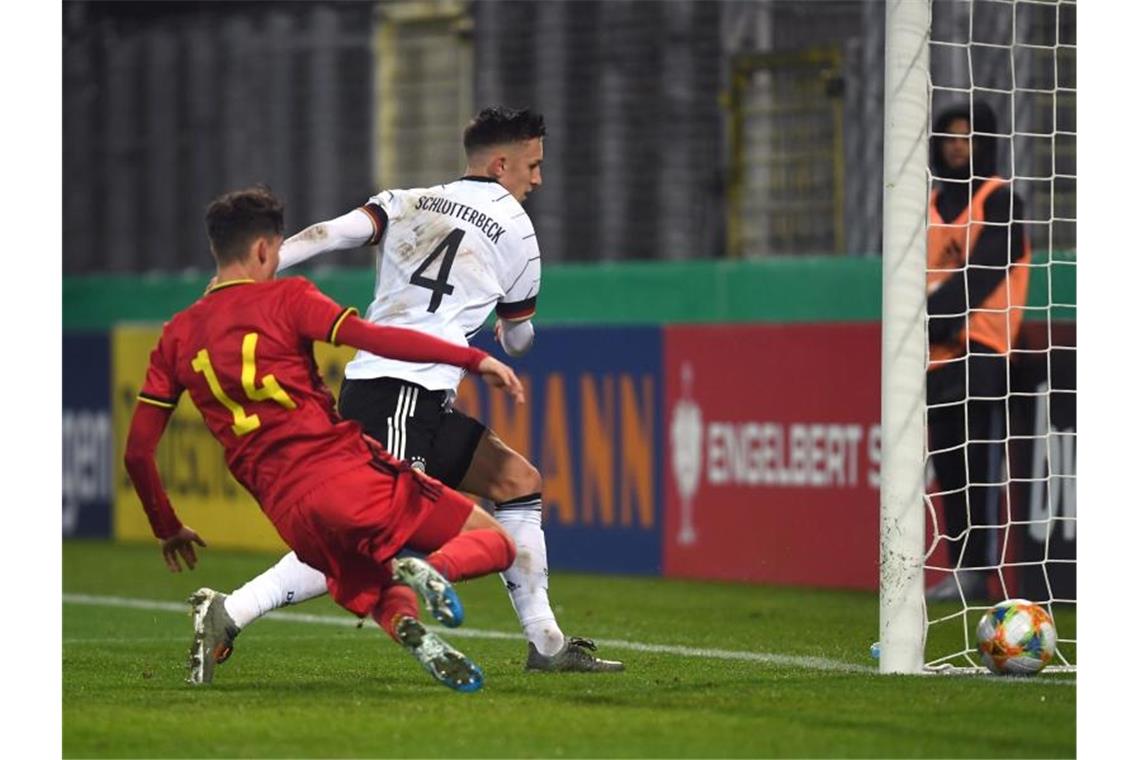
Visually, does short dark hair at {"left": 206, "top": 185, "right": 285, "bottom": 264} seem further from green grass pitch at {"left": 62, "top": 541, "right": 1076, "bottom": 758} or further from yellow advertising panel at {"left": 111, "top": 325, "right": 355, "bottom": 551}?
yellow advertising panel at {"left": 111, "top": 325, "right": 355, "bottom": 551}

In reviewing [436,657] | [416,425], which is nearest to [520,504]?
[416,425]

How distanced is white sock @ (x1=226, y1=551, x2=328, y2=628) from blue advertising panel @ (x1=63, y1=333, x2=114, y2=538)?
27.6ft

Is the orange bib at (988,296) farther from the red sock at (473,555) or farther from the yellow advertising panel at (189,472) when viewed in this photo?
the yellow advertising panel at (189,472)

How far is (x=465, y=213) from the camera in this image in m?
7.26

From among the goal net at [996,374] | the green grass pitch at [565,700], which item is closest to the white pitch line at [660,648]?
the green grass pitch at [565,700]

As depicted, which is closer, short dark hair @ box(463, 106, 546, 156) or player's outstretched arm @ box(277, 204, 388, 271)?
player's outstretched arm @ box(277, 204, 388, 271)

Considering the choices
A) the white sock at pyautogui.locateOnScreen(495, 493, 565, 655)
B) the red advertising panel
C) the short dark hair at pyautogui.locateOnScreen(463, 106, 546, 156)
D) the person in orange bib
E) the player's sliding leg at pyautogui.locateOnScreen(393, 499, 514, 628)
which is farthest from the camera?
the red advertising panel

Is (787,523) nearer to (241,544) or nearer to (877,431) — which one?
(877,431)

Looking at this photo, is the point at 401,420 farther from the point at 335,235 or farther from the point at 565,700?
the point at 565,700

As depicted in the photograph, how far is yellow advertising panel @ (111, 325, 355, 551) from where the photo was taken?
1402 cm

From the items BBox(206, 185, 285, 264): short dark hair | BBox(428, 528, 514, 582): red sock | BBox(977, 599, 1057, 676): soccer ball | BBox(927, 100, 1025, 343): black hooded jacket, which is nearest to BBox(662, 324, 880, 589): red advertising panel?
BBox(927, 100, 1025, 343): black hooded jacket

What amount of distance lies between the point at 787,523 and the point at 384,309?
15.0ft
